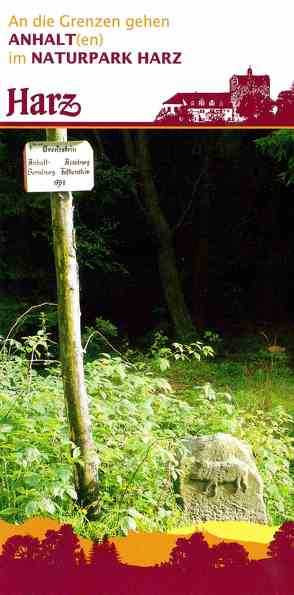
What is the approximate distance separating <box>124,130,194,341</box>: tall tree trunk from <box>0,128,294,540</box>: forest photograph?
2 centimetres

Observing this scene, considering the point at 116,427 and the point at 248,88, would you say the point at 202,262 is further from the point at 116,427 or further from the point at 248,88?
the point at 248,88

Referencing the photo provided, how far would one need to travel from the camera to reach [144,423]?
433 centimetres

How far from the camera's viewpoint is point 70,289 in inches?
140

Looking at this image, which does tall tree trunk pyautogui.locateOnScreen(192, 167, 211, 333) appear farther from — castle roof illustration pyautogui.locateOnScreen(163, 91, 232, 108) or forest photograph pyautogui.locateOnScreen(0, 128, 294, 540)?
castle roof illustration pyautogui.locateOnScreen(163, 91, 232, 108)

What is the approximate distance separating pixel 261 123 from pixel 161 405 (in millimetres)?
2051

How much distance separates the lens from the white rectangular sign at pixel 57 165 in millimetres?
3256

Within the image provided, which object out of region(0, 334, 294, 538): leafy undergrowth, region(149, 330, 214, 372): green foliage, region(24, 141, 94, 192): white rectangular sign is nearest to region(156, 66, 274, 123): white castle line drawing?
region(24, 141, 94, 192): white rectangular sign

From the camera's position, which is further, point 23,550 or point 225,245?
point 225,245

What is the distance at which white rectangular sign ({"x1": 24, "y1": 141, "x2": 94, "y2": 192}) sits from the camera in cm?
326

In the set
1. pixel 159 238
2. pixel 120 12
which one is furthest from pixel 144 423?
pixel 159 238

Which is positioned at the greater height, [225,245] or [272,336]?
[225,245]

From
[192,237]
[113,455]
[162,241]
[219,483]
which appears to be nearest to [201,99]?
[113,455]

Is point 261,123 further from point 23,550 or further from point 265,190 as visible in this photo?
point 265,190

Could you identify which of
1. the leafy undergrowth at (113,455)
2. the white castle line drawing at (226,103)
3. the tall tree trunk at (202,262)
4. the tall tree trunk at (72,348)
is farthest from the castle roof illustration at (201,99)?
the tall tree trunk at (202,262)
